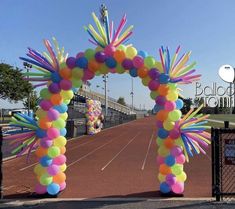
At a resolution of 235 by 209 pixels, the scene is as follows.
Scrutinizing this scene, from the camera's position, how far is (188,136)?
31.4 feet

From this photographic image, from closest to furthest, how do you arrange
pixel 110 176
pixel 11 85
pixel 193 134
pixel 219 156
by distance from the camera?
pixel 219 156
pixel 193 134
pixel 110 176
pixel 11 85

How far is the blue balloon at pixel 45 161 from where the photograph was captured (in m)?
9.79

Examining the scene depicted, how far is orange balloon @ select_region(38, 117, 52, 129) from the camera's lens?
9.86 metres

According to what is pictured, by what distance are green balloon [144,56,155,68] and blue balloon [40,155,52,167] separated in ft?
11.0

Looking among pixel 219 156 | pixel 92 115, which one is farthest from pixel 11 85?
pixel 219 156

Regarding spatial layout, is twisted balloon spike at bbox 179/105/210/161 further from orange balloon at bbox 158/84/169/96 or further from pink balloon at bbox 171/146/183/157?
orange balloon at bbox 158/84/169/96

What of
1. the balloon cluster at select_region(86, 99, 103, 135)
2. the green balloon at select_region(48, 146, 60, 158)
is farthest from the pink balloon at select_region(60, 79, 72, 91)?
the balloon cluster at select_region(86, 99, 103, 135)

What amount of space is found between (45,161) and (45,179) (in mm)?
435

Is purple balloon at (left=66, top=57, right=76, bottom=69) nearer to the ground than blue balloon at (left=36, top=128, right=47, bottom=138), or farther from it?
farther from it

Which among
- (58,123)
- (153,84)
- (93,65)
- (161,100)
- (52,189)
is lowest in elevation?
(52,189)

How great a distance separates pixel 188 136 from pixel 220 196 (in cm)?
155

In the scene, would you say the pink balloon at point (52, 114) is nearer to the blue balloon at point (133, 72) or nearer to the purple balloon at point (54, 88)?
the purple balloon at point (54, 88)

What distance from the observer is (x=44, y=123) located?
987 centimetres

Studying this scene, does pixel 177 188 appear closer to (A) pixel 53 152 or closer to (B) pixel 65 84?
(A) pixel 53 152
